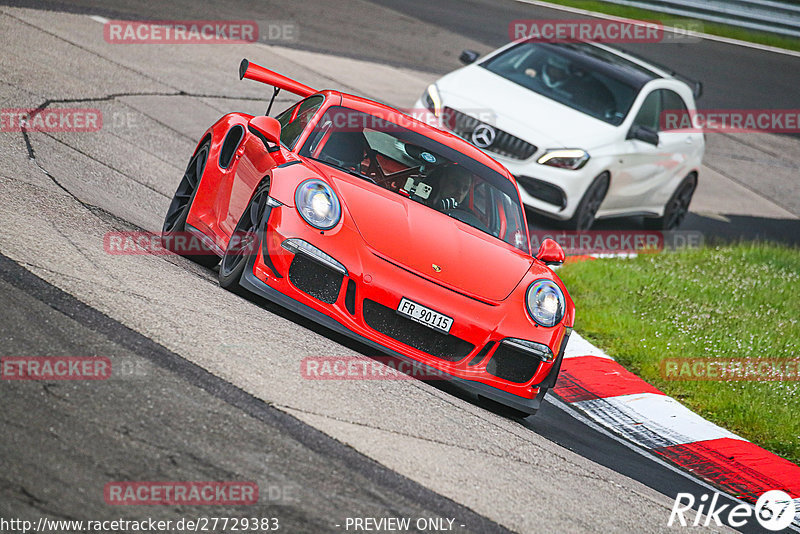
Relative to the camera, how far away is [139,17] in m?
15.4

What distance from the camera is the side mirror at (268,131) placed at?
21.7ft

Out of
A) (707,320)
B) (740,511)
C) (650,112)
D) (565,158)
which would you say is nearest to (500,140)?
(565,158)

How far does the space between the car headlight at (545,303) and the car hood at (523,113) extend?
486cm

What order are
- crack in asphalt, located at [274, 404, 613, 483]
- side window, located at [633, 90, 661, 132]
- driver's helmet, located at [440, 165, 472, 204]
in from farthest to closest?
side window, located at [633, 90, 661, 132], driver's helmet, located at [440, 165, 472, 204], crack in asphalt, located at [274, 404, 613, 483]

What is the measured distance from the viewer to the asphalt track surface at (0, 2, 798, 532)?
12.8 feet

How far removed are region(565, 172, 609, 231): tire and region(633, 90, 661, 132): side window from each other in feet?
3.17

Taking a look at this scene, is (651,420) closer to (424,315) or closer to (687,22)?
(424,315)

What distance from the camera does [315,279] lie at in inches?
225

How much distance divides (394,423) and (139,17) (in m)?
11.9

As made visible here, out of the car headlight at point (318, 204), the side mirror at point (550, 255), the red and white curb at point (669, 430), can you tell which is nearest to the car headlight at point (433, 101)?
the red and white curb at point (669, 430)

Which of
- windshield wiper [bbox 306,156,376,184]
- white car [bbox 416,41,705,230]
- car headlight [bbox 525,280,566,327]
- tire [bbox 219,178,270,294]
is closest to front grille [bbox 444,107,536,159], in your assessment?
white car [bbox 416,41,705,230]

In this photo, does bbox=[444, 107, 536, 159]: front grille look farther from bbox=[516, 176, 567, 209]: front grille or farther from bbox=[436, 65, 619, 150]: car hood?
bbox=[516, 176, 567, 209]: front grille

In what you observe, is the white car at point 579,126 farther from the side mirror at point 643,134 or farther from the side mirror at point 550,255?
the side mirror at point 550,255

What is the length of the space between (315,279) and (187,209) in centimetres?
174
